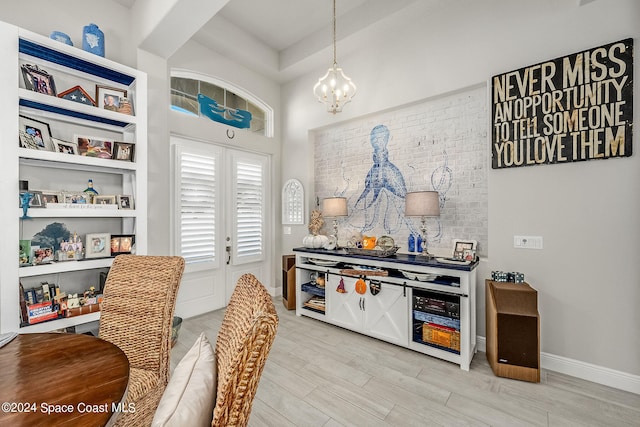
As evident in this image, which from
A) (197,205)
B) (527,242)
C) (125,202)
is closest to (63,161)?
(125,202)

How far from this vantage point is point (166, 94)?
3002 mm

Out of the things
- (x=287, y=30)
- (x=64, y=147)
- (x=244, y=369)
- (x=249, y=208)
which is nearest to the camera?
(x=244, y=369)

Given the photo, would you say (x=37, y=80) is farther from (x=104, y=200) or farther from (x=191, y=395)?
(x=191, y=395)

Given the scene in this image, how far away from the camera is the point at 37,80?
7.04 feet

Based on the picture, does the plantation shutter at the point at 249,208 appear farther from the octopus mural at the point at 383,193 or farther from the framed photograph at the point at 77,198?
the framed photograph at the point at 77,198

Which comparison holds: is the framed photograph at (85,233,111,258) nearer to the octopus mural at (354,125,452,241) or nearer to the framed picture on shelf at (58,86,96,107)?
the framed picture on shelf at (58,86,96,107)

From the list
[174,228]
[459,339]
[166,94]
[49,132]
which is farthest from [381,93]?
[49,132]

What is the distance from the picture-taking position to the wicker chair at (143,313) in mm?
1530

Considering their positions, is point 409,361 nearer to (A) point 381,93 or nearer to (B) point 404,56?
(A) point 381,93

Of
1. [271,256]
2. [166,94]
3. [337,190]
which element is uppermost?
[166,94]

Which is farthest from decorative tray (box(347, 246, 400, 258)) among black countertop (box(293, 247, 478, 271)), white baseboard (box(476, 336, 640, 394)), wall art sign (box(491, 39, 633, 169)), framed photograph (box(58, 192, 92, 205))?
framed photograph (box(58, 192, 92, 205))

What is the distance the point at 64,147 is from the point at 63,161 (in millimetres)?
185

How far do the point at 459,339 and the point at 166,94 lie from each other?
3.75 meters

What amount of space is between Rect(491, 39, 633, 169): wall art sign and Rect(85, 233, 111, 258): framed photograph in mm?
3587
